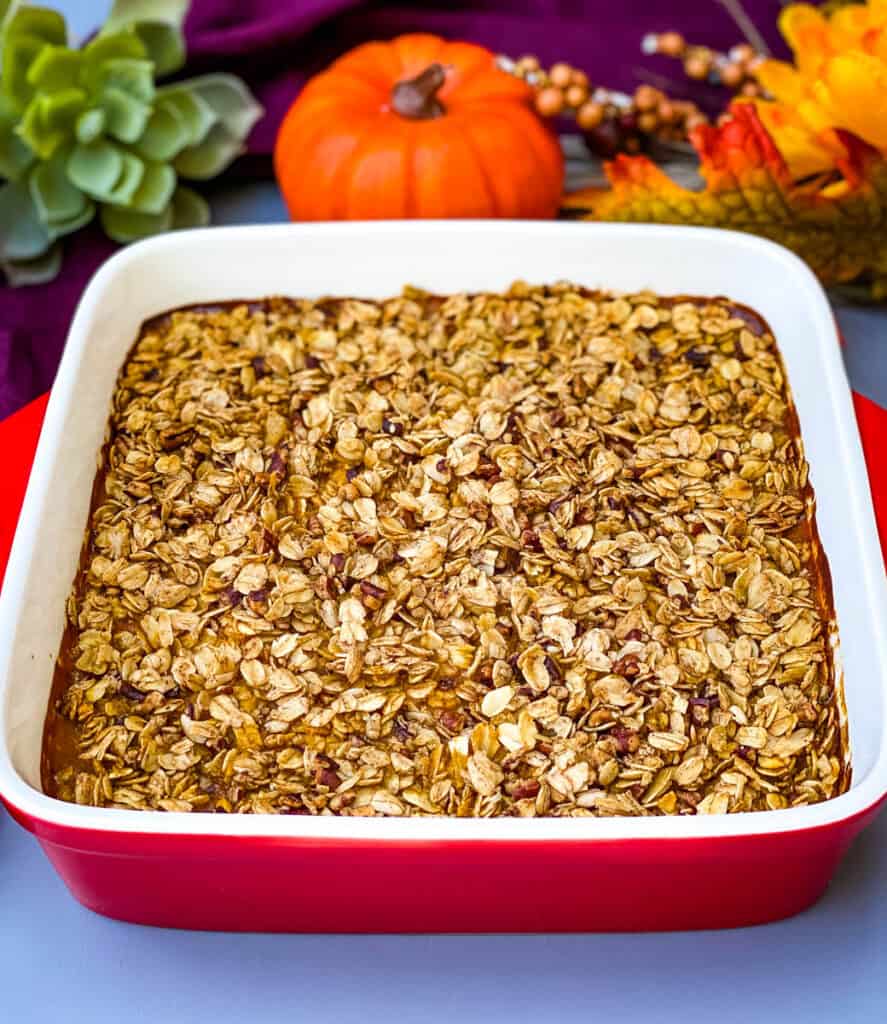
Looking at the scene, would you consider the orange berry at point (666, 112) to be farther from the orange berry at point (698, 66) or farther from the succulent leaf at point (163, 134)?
the succulent leaf at point (163, 134)

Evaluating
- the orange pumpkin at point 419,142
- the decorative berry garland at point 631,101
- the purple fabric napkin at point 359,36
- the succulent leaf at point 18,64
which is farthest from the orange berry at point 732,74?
the succulent leaf at point 18,64

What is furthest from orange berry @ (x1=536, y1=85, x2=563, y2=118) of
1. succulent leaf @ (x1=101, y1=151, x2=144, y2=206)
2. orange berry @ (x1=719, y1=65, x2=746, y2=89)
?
succulent leaf @ (x1=101, y1=151, x2=144, y2=206)

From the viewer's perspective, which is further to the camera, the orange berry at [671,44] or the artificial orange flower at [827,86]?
the orange berry at [671,44]

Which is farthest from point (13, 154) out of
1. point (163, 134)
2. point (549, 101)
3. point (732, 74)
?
point (732, 74)

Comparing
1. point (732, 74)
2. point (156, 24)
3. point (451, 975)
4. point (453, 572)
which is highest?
point (156, 24)

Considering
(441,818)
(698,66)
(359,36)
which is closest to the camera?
(441,818)

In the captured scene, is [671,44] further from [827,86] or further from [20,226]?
[20,226]
